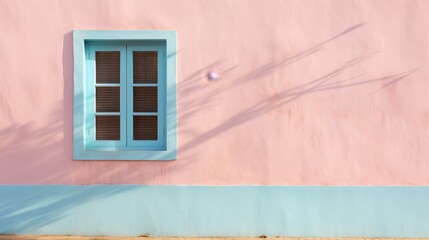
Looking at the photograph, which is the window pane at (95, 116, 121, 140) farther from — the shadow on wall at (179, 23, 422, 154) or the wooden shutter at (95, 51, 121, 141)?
the shadow on wall at (179, 23, 422, 154)

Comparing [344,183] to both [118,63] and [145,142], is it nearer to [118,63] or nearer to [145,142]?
[145,142]

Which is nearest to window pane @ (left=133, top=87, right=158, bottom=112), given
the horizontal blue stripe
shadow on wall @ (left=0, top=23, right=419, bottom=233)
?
shadow on wall @ (left=0, top=23, right=419, bottom=233)

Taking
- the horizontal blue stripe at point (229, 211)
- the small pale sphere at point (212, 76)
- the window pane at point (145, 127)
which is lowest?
the horizontal blue stripe at point (229, 211)

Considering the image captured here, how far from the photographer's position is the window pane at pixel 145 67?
584 cm

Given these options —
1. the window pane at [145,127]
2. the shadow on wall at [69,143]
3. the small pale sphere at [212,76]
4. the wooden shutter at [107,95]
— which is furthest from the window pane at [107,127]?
the small pale sphere at [212,76]

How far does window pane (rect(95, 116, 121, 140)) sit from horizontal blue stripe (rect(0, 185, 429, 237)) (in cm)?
63

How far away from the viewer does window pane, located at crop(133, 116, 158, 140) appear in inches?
229

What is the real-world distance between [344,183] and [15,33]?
174 inches

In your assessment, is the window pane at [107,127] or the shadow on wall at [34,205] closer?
the shadow on wall at [34,205]

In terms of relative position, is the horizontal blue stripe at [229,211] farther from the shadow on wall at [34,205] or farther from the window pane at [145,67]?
the window pane at [145,67]

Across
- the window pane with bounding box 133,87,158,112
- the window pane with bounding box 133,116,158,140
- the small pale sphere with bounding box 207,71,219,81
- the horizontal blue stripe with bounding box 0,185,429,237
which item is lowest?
the horizontal blue stripe with bounding box 0,185,429,237

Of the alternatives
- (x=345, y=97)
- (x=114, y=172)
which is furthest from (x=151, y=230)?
(x=345, y=97)

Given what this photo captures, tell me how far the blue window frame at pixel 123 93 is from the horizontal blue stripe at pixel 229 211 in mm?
523

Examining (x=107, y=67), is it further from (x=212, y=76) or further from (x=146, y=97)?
(x=212, y=76)
